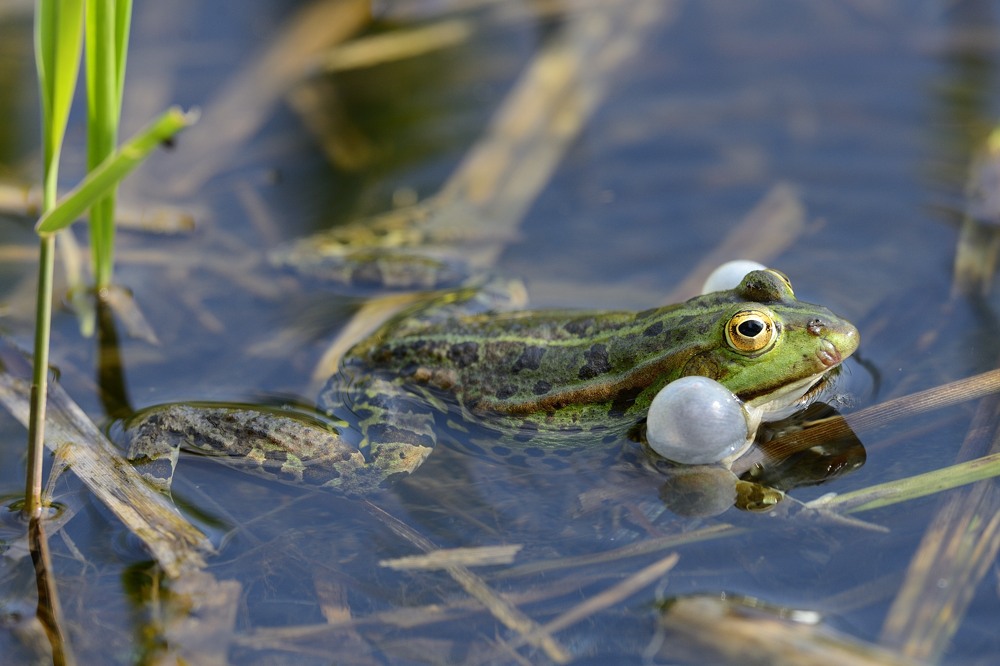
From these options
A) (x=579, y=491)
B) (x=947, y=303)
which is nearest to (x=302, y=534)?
(x=579, y=491)

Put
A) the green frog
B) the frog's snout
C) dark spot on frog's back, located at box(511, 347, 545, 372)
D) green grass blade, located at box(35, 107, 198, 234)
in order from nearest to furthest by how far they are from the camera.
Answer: green grass blade, located at box(35, 107, 198, 234), the frog's snout, the green frog, dark spot on frog's back, located at box(511, 347, 545, 372)

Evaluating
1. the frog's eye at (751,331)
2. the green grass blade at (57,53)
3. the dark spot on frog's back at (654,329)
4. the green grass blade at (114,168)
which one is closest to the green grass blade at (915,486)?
the frog's eye at (751,331)

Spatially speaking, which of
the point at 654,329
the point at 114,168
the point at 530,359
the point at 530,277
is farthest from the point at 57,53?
the point at 530,277

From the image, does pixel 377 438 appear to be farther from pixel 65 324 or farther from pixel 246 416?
pixel 65 324

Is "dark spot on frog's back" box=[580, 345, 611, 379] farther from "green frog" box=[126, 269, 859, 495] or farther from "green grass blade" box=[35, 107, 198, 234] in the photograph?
"green grass blade" box=[35, 107, 198, 234]

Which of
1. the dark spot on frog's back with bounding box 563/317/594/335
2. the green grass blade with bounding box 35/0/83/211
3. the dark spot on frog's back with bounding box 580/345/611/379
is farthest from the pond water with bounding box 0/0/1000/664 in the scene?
the green grass blade with bounding box 35/0/83/211

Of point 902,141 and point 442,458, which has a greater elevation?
point 902,141

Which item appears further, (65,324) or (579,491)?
(65,324)
